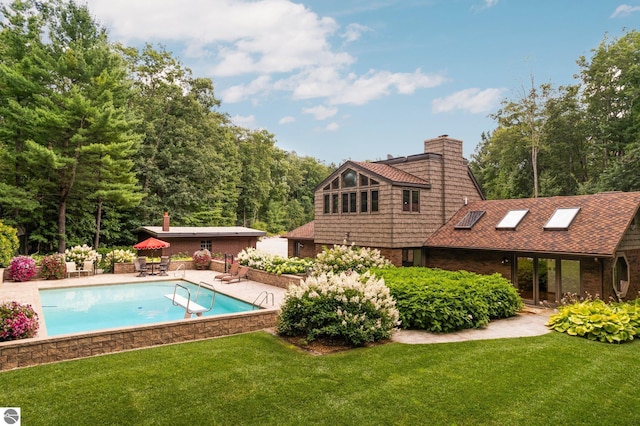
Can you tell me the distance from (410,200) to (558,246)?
6090mm

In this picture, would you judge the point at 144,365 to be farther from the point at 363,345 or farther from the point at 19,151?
the point at 19,151

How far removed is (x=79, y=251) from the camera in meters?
19.4

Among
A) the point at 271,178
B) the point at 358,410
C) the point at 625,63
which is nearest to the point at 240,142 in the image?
the point at 271,178

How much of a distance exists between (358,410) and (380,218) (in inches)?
494

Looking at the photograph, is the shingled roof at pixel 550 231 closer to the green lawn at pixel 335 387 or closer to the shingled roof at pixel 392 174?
the shingled roof at pixel 392 174

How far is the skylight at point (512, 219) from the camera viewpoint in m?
14.8

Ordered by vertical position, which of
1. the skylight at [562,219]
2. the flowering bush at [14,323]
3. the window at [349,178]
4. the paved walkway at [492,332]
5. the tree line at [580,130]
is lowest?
the paved walkway at [492,332]

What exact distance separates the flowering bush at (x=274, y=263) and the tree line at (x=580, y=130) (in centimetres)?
2378

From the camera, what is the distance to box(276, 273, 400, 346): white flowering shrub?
24.9 feet

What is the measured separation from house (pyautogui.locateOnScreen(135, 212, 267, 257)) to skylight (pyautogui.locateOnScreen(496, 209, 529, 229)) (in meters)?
15.8

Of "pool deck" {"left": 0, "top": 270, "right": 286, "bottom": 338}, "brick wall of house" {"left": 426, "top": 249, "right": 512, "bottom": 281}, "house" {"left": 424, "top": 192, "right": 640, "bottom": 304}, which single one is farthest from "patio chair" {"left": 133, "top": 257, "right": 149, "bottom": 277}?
"house" {"left": 424, "top": 192, "right": 640, "bottom": 304}

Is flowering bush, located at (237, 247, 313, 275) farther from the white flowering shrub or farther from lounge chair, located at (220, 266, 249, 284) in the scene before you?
the white flowering shrub

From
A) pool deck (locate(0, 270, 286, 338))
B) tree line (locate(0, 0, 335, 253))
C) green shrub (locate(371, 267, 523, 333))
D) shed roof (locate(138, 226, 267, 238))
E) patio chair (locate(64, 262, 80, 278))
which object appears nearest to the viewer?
green shrub (locate(371, 267, 523, 333))

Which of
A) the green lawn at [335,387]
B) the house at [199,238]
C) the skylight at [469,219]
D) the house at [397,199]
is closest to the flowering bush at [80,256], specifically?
the house at [199,238]
